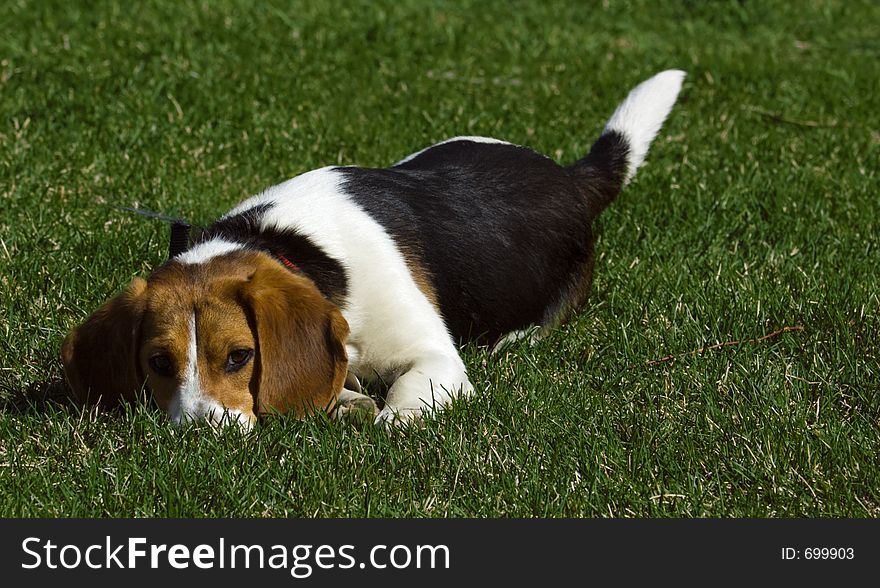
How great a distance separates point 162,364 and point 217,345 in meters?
0.20

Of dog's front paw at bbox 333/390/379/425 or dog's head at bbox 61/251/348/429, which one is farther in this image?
dog's front paw at bbox 333/390/379/425

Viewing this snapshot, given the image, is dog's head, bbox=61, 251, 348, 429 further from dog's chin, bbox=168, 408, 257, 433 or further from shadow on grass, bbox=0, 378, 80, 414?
shadow on grass, bbox=0, 378, 80, 414

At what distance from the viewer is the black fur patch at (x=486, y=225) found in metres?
4.48

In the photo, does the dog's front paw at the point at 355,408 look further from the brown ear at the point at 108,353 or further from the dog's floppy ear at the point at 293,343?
the brown ear at the point at 108,353

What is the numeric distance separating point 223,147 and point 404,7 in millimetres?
3942

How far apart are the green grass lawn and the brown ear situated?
12 cm

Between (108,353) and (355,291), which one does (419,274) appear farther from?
(108,353)

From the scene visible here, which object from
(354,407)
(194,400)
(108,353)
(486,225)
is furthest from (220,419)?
(486,225)

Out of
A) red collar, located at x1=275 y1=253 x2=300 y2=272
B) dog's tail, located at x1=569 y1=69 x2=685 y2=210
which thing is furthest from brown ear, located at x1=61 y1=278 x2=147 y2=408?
dog's tail, located at x1=569 y1=69 x2=685 y2=210

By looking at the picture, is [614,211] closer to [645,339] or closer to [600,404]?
[645,339]

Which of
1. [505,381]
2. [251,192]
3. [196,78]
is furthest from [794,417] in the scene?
[196,78]

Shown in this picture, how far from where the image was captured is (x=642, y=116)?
5.76m

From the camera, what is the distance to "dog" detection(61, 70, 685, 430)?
3658 mm

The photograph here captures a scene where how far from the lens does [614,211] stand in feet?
20.1
